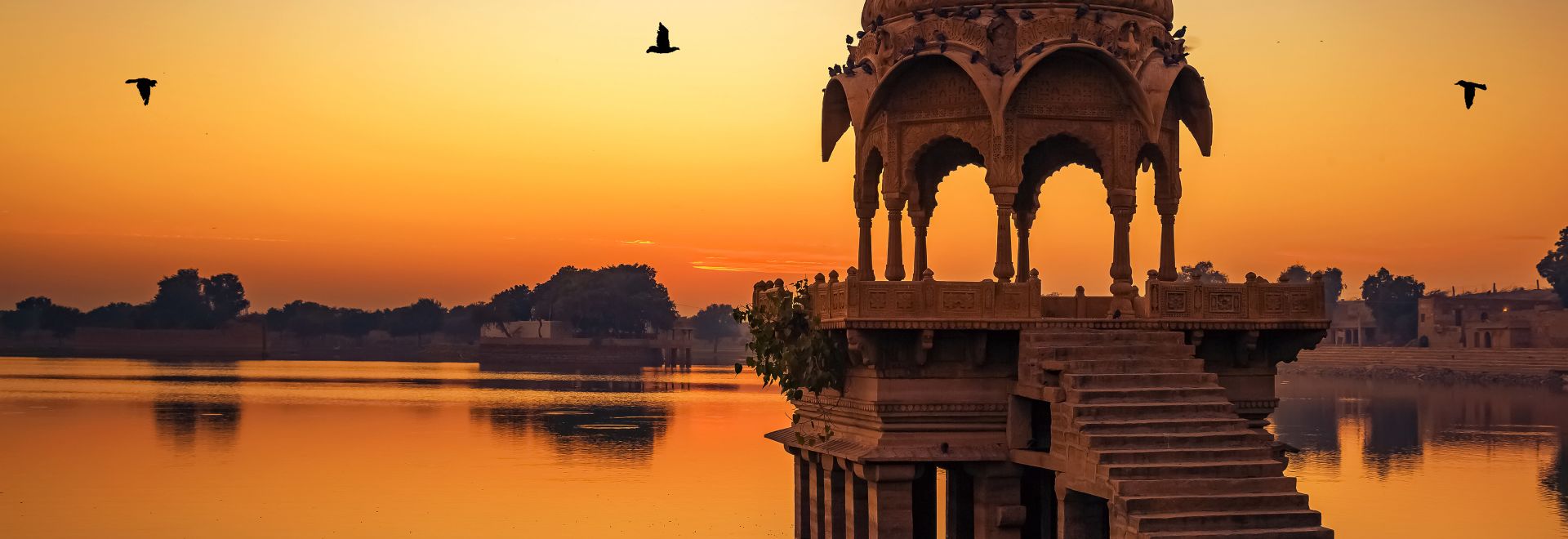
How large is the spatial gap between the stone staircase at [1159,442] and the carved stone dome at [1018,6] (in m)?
3.87

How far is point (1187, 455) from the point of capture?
18344 mm

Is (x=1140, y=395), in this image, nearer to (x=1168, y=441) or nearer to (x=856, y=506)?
(x=1168, y=441)

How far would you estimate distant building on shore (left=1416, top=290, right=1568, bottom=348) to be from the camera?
401 ft

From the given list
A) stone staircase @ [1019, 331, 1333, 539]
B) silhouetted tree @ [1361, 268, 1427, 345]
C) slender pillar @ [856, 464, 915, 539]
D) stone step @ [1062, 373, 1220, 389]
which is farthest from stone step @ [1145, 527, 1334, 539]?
silhouetted tree @ [1361, 268, 1427, 345]

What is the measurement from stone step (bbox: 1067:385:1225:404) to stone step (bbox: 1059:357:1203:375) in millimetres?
304

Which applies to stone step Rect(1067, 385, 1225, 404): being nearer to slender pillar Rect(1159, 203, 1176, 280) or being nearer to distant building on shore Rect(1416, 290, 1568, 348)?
slender pillar Rect(1159, 203, 1176, 280)

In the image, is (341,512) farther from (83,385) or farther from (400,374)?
(400,374)

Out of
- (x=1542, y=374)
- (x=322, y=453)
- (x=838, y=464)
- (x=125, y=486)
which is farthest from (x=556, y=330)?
(x=838, y=464)

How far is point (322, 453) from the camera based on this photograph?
7038cm

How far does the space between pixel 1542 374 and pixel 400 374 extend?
94.6 metres

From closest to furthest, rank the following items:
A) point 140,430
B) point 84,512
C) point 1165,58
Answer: point 1165,58 < point 84,512 < point 140,430

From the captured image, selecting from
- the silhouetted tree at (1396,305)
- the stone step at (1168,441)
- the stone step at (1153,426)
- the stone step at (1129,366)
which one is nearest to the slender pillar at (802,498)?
the stone step at (1129,366)

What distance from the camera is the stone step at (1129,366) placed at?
1961 cm

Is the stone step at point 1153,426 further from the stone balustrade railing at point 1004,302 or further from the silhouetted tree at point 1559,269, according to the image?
the silhouetted tree at point 1559,269
